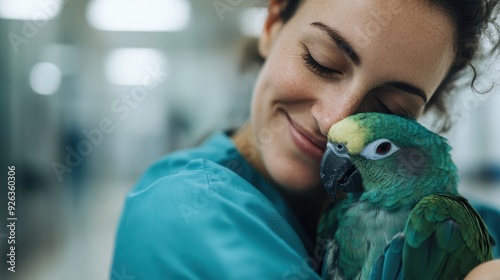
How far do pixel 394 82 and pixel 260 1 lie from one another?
0.45 m

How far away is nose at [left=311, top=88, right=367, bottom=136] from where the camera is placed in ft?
2.25

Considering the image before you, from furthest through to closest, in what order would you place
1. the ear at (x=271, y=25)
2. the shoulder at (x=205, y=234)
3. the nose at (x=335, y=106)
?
the ear at (x=271, y=25) → the nose at (x=335, y=106) → the shoulder at (x=205, y=234)

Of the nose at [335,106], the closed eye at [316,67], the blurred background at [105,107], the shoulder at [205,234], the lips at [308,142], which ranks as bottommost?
the blurred background at [105,107]

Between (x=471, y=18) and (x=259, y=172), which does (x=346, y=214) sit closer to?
(x=259, y=172)

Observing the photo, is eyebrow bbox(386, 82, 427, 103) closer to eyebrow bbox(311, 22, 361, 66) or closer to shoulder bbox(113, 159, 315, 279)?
eyebrow bbox(311, 22, 361, 66)

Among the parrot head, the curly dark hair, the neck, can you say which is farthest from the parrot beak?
the curly dark hair

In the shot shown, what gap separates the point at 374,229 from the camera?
0.73m

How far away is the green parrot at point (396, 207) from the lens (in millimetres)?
641

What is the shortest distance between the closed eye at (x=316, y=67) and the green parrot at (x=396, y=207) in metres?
0.09

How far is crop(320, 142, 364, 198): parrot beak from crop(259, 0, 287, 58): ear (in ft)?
1.07

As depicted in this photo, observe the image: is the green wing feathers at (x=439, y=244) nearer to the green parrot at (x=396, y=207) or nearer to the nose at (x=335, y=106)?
the green parrot at (x=396, y=207)

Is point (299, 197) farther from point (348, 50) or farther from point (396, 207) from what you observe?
point (348, 50)

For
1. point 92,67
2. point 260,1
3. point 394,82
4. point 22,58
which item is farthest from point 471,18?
point 92,67

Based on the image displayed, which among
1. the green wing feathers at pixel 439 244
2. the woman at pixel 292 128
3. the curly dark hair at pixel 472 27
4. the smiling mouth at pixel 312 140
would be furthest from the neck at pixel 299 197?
the curly dark hair at pixel 472 27
